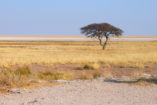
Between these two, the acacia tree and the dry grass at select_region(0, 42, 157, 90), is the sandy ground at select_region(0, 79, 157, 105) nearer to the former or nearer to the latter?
the dry grass at select_region(0, 42, 157, 90)

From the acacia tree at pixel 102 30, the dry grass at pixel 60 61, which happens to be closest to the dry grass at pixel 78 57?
the dry grass at pixel 60 61

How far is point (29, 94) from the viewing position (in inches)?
416

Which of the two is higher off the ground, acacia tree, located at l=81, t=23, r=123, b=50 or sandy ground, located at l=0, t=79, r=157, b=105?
acacia tree, located at l=81, t=23, r=123, b=50

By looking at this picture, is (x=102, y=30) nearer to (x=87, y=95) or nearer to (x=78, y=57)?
(x=78, y=57)

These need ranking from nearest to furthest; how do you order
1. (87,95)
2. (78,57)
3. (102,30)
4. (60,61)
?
(87,95)
(60,61)
(78,57)
(102,30)

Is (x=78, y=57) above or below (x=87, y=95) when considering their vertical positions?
below

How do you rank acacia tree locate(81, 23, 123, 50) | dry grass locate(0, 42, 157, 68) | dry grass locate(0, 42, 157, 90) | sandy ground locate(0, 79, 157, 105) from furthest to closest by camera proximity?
1. acacia tree locate(81, 23, 123, 50)
2. dry grass locate(0, 42, 157, 68)
3. dry grass locate(0, 42, 157, 90)
4. sandy ground locate(0, 79, 157, 105)

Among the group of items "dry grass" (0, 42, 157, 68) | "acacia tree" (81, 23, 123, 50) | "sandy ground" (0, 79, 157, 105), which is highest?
"acacia tree" (81, 23, 123, 50)

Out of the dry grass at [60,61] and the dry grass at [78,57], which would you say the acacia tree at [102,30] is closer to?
the dry grass at [78,57]

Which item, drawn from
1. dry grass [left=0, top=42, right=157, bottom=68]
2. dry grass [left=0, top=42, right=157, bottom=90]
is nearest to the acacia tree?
dry grass [left=0, top=42, right=157, bottom=68]

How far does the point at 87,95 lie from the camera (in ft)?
Answer: 33.2

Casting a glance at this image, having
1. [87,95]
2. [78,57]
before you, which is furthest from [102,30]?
[87,95]

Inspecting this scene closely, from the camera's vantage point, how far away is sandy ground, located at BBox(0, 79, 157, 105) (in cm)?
904

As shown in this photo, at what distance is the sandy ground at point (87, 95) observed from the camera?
29.7 feet
